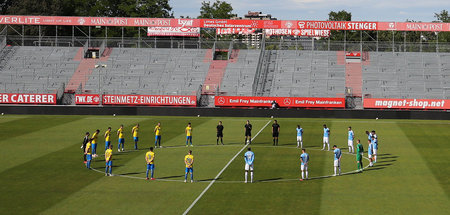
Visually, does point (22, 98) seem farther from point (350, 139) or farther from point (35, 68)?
point (350, 139)

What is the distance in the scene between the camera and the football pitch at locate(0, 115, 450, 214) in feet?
83.7

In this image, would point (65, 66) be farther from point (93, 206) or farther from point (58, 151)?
point (93, 206)

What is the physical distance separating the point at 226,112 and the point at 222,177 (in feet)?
109

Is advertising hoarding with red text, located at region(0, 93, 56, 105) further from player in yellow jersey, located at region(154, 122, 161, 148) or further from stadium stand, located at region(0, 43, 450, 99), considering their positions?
player in yellow jersey, located at region(154, 122, 161, 148)

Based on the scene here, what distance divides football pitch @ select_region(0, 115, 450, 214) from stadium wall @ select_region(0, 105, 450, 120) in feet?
36.1

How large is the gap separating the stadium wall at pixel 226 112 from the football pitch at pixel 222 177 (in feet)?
36.1

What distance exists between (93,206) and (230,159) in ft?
43.2

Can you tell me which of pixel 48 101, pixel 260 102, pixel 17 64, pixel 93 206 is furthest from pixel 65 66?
pixel 93 206

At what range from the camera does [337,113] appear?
207 feet

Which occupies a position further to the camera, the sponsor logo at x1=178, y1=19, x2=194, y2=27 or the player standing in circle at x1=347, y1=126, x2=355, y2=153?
the sponsor logo at x1=178, y1=19, x2=194, y2=27

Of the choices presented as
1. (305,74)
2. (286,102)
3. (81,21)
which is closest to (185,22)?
(81,21)

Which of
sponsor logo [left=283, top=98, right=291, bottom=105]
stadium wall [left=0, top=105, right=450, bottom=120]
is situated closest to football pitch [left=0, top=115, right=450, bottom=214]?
stadium wall [left=0, top=105, right=450, bottom=120]

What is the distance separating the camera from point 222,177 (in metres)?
31.5

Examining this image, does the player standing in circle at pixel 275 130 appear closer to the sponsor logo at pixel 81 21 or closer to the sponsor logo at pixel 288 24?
the sponsor logo at pixel 288 24
